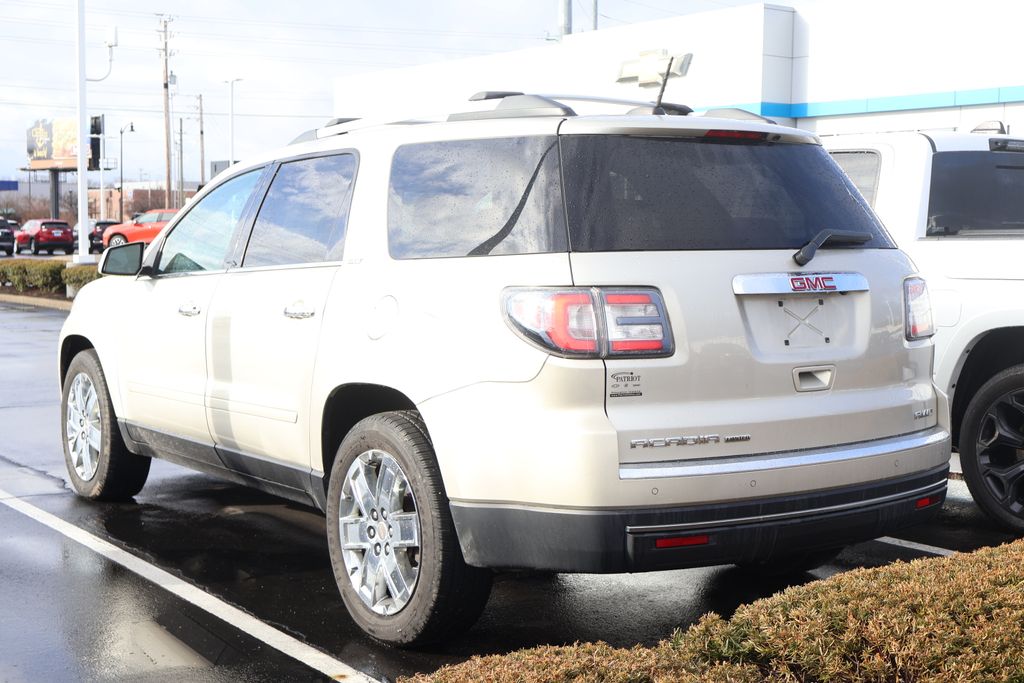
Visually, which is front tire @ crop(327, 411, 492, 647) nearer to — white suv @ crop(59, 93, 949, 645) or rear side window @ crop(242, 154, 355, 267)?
white suv @ crop(59, 93, 949, 645)

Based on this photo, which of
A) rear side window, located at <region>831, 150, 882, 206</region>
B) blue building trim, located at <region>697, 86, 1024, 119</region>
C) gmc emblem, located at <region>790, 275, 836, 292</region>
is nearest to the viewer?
gmc emblem, located at <region>790, 275, 836, 292</region>

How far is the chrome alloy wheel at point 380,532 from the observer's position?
464 cm

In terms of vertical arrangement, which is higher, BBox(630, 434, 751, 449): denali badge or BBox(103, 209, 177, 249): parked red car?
BBox(630, 434, 751, 449): denali badge

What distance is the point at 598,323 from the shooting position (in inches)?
162

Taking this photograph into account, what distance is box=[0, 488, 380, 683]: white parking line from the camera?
460 cm

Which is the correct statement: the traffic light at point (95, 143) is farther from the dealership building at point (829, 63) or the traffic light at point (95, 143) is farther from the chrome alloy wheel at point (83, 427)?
the chrome alloy wheel at point (83, 427)

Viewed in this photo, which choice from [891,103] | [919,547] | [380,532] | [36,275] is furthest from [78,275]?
[380,532]

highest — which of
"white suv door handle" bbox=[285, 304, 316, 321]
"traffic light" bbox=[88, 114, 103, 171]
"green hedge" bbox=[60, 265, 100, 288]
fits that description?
"traffic light" bbox=[88, 114, 103, 171]

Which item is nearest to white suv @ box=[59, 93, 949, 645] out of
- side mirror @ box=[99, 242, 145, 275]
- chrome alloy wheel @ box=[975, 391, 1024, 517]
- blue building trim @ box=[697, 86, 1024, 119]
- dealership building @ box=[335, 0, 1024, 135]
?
side mirror @ box=[99, 242, 145, 275]

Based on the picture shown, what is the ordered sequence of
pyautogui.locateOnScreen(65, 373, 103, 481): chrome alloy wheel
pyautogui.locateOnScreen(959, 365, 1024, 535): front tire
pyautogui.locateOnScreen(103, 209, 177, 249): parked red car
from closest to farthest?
1. pyautogui.locateOnScreen(959, 365, 1024, 535): front tire
2. pyautogui.locateOnScreen(65, 373, 103, 481): chrome alloy wheel
3. pyautogui.locateOnScreen(103, 209, 177, 249): parked red car

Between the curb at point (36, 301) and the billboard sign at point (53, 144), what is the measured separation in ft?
258

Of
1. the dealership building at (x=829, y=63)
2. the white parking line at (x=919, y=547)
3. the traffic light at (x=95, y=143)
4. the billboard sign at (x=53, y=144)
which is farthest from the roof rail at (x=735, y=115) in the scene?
the billboard sign at (x=53, y=144)

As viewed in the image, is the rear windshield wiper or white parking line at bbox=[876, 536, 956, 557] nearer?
the rear windshield wiper

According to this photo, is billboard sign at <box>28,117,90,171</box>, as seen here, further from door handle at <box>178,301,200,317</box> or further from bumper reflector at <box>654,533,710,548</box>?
bumper reflector at <box>654,533,710,548</box>
